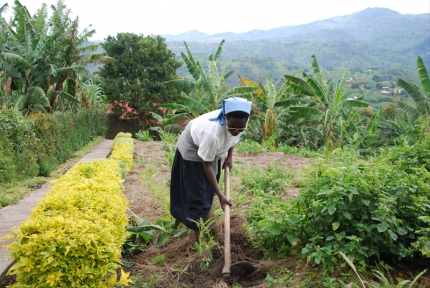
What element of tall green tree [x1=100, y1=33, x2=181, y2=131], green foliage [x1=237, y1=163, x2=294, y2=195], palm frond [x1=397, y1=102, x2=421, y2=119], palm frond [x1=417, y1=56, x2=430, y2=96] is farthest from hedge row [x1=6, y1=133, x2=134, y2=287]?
tall green tree [x1=100, y1=33, x2=181, y2=131]

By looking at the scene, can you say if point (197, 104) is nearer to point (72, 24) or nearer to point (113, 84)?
point (72, 24)

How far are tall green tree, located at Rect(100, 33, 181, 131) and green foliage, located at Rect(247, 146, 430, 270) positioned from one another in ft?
70.7

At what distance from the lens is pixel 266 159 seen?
10.2m

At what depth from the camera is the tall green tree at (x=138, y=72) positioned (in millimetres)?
24234

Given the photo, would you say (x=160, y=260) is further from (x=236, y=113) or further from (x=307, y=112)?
(x=307, y=112)

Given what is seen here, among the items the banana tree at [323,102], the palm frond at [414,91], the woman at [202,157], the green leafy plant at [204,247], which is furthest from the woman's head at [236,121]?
the palm frond at [414,91]

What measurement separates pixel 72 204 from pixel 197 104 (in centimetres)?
1056

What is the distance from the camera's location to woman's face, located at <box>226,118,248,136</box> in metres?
3.29

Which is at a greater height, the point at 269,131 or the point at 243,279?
the point at 243,279

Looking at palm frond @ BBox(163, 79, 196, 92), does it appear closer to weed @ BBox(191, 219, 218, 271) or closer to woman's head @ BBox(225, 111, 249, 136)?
weed @ BBox(191, 219, 218, 271)

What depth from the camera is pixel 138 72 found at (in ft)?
80.8

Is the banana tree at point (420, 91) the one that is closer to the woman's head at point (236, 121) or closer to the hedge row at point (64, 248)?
the woman's head at point (236, 121)

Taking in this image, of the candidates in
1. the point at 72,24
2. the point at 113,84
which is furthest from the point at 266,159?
the point at 113,84

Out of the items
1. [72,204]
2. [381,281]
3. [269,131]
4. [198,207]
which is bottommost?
[269,131]
